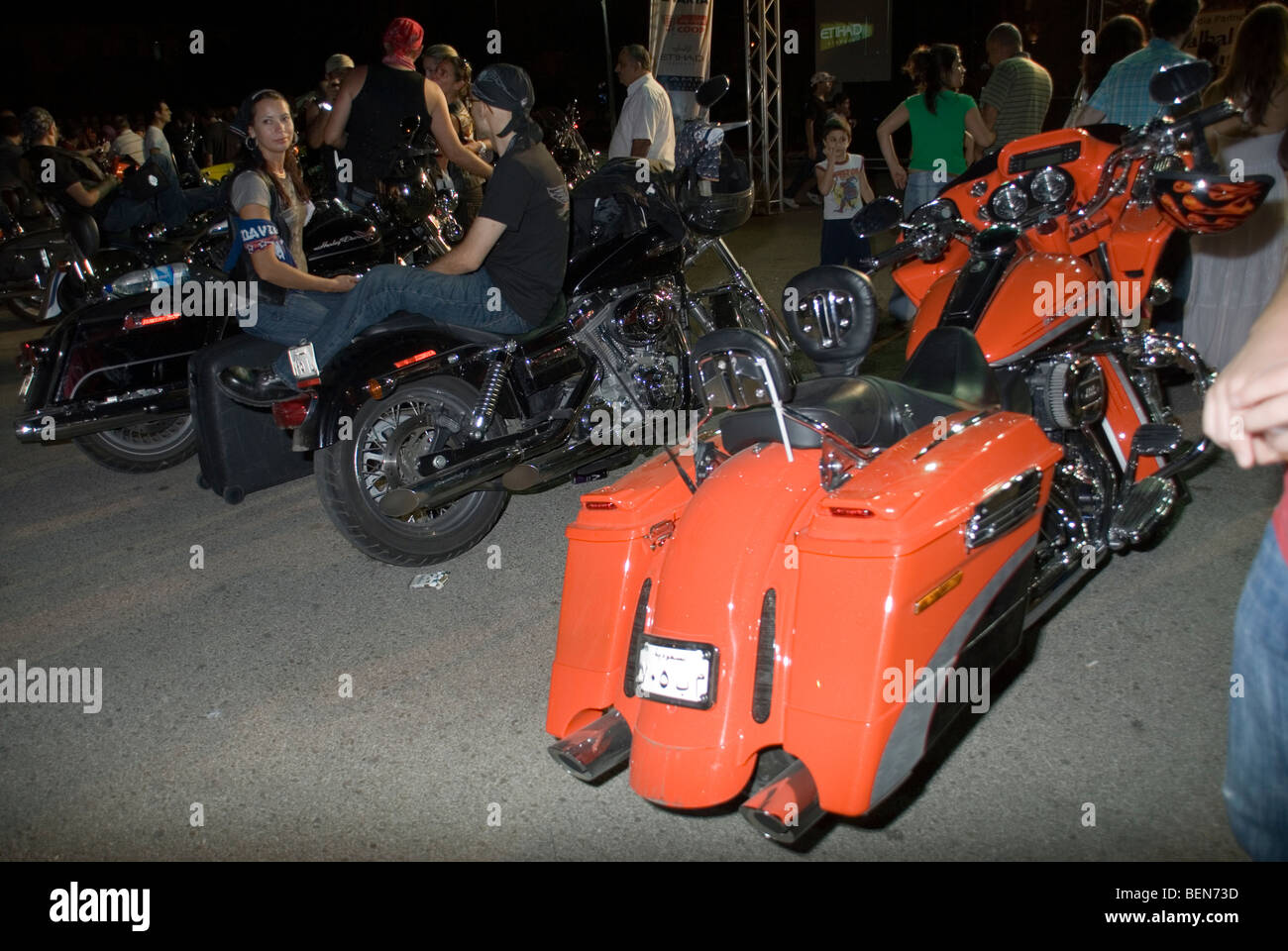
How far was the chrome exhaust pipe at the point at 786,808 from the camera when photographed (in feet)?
6.33

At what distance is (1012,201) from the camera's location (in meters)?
3.36

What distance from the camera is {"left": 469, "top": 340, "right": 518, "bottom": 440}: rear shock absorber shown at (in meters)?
4.08

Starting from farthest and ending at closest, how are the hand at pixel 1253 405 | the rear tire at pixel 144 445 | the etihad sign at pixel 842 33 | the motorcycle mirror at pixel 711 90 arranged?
the etihad sign at pixel 842 33, the rear tire at pixel 144 445, the motorcycle mirror at pixel 711 90, the hand at pixel 1253 405

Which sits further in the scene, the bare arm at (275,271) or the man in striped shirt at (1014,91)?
the man in striped shirt at (1014,91)

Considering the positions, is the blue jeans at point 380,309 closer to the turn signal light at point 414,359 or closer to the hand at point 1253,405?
the turn signal light at point 414,359

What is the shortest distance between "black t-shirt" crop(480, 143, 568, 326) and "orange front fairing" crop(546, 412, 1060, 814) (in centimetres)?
213

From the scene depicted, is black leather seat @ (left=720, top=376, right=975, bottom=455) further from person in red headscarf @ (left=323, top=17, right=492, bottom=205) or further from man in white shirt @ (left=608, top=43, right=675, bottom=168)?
man in white shirt @ (left=608, top=43, right=675, bottom=168)

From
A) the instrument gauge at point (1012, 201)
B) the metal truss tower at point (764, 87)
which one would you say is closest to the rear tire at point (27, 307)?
the metal truss tower at point (764, 87)

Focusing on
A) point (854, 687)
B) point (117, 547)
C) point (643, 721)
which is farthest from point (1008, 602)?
point (117, 547)

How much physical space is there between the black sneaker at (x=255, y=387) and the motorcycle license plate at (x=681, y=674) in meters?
2.40

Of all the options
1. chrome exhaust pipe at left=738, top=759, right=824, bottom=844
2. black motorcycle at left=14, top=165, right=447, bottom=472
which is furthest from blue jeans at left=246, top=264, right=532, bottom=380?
chrome exhaust pipe at left=738, top=759, right=824, bottom=844

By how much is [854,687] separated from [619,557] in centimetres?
68

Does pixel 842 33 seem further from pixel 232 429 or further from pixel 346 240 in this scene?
pixel 232 429

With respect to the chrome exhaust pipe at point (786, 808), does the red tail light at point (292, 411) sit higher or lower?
higher
